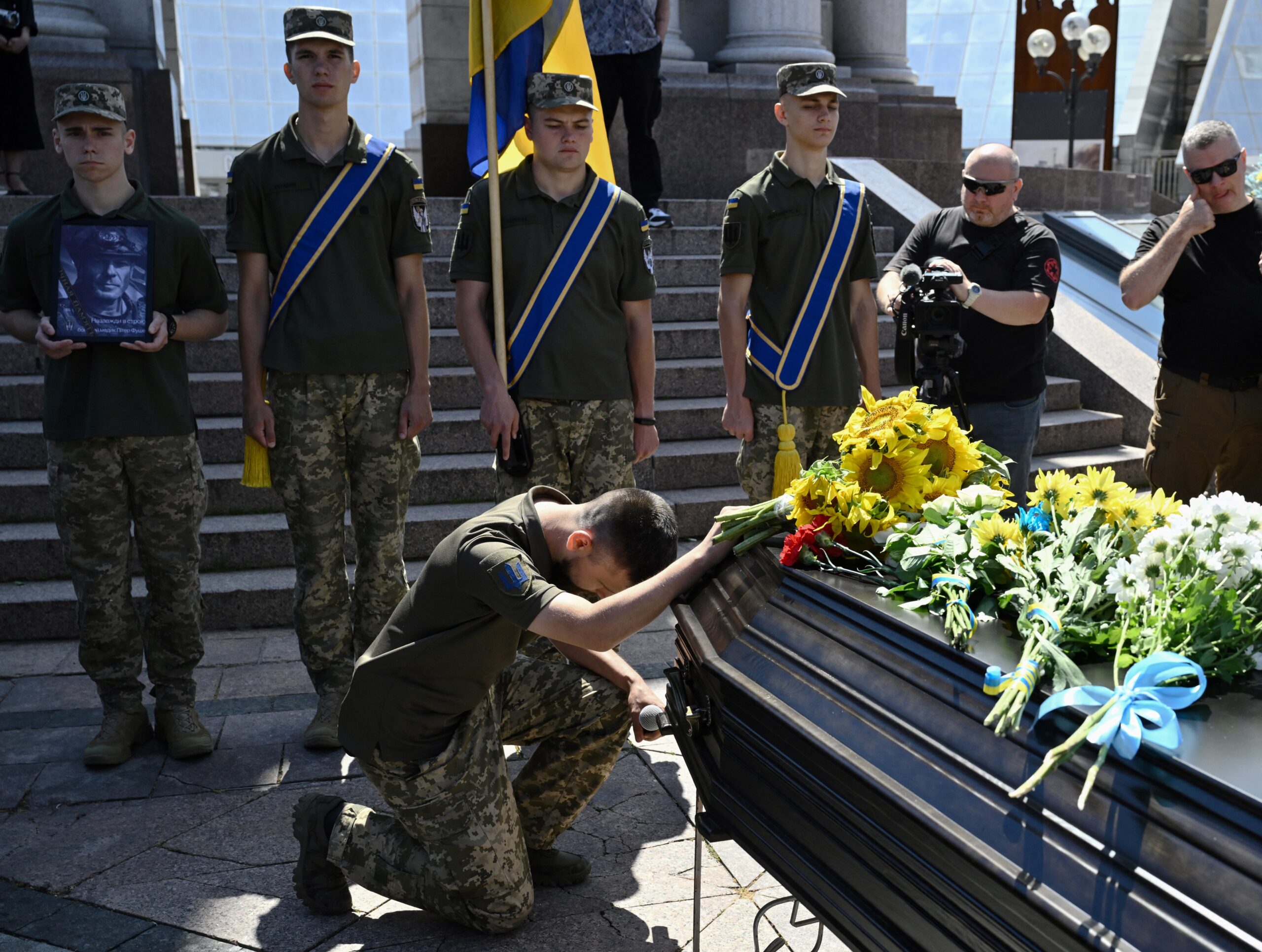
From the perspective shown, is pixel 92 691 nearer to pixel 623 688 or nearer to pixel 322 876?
pixel 322 876

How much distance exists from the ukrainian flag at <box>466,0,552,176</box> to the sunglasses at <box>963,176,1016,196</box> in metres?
1.64

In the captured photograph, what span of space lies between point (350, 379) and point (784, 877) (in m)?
2.37

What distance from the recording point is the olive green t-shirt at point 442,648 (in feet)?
8.50

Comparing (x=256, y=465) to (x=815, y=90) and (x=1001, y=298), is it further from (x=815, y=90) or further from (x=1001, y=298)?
(x=1001, y=298)

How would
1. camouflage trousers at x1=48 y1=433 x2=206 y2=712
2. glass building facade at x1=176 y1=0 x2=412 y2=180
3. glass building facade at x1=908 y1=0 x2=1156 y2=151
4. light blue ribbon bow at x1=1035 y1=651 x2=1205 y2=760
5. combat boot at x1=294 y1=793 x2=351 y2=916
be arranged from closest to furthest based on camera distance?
light blue ribbon bow at x1=1035 y1=651 x2=1205 y2=760 < combat boot at x1=294 y1=793 x2=351 y2=916 < camouflage trousers at x1=48 y1=433 x2=206 y2=712 < glass building facade at x1=176 y1=0 x2=412 y2=180 < glass building facade at x1=908 y1=0 x2=1156 y2=151

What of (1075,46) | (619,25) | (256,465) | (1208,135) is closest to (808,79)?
(1208,135)

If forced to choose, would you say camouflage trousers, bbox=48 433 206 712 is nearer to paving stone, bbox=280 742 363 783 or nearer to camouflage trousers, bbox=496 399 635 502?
paving stone, bbox=280 742 363 783

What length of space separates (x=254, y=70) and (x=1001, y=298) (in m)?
23.5

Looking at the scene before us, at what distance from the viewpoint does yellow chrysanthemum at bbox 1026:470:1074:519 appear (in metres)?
2.06

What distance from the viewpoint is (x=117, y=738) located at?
370 cm

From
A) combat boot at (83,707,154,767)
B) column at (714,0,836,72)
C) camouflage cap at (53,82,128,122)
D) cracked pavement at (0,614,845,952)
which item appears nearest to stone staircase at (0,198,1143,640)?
cracked pavement at (0,614,845,952)

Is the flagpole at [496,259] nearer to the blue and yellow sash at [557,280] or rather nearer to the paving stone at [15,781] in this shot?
the blue and yellow sash at [557,280]

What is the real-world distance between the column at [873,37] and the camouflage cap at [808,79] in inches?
307

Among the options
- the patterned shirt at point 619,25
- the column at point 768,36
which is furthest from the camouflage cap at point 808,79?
the column at point 768,36
